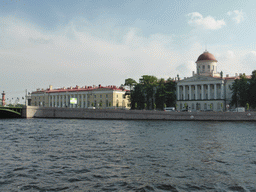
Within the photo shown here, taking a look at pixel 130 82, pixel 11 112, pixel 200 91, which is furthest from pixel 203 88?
pixel 11 112

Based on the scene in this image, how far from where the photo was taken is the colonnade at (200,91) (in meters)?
80.0

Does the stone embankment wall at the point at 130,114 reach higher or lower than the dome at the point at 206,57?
lower

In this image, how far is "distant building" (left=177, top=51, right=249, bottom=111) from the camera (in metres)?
79.2

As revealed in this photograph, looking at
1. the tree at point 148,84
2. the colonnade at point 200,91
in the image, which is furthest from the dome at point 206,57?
the tree at point 148,84

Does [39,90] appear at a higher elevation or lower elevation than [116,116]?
higher

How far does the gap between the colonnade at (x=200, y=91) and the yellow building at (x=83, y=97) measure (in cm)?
1769

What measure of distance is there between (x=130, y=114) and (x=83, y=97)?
151ft

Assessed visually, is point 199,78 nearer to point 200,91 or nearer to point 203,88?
point 203,88

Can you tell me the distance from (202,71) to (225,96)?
35.1ft

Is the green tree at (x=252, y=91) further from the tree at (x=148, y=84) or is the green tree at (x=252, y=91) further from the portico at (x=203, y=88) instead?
the tree at (x=148, y=84)

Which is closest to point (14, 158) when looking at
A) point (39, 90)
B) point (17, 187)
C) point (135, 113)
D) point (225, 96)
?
point (17, 187)

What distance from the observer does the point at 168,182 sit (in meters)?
10.3

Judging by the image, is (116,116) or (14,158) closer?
(14,158)

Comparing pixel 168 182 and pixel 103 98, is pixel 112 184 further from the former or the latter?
pixel 103 98
